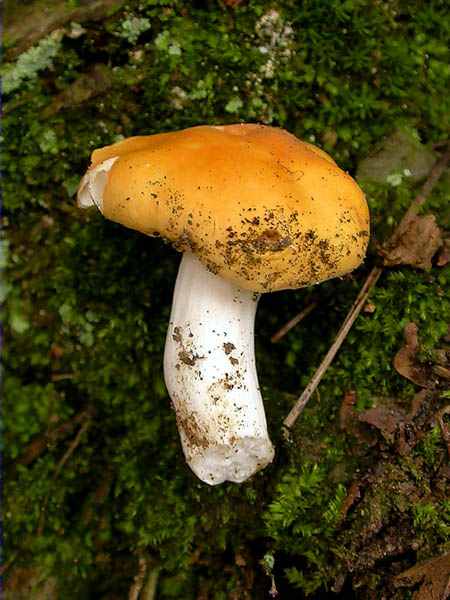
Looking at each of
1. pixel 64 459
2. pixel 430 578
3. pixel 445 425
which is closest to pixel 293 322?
pixel 445 425

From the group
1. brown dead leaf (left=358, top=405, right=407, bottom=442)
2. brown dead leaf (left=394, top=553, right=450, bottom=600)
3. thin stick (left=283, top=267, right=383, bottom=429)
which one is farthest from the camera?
thin stick (left=283, top=267, right=383, bottom=429)

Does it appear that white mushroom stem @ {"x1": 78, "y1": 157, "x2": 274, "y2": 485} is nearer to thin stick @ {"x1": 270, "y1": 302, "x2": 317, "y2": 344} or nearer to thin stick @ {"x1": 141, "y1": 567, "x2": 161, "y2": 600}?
thin stick @ {"x1": 270, "y1": 302, "x2": 317, "y2": 344}

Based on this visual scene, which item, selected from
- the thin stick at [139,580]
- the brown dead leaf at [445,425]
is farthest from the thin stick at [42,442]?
the brown dead leaf at [445,425]

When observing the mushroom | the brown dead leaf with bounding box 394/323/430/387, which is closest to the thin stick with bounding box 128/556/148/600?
the mushroom

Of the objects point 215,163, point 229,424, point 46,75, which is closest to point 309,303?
point 229,424

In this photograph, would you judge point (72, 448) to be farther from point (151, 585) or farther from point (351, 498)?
point (351, 498)

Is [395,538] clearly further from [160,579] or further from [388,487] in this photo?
[160,579]

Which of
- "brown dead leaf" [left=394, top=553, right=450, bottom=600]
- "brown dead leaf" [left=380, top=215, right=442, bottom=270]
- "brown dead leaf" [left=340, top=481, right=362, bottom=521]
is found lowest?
"brown dead leaf" [left=340, top=481, right=362, bottom=521]
